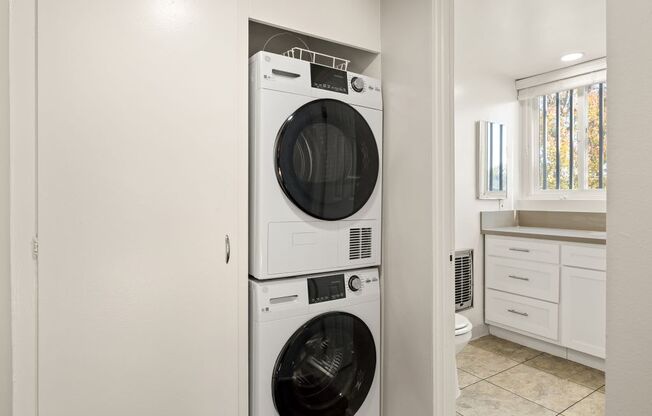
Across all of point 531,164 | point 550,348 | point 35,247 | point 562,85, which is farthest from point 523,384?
point 35,247

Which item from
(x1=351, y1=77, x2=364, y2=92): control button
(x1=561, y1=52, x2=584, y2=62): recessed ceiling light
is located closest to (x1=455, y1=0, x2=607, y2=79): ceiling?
(x1=561, y1=52, x2=584, y2=62): recessed ceiling light

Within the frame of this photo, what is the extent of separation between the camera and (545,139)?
3576 millimetres

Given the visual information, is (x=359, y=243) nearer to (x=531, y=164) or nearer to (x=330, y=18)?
(x=330, y=18)

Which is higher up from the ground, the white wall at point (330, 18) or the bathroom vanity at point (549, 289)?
the white wall at point (330, 18)

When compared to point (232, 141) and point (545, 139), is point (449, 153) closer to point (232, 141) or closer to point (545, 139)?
point (232, 141)

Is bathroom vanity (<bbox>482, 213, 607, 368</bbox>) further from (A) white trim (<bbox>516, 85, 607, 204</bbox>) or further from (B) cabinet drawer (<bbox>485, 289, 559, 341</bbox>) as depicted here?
(A) white trim (<bbox>516, 85, 607, 204</bbox>)

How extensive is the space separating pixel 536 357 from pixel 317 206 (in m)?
2.50

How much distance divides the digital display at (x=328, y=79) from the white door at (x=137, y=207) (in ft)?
1.18

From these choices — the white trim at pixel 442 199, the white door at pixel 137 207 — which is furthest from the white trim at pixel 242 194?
the white trim at pixel 442 199

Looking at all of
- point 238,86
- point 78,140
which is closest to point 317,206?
point 238,86

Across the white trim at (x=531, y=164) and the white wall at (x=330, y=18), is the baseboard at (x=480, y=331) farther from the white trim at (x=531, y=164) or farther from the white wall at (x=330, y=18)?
the white wall at (x=330, y=18)

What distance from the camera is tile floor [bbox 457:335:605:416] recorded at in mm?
2199

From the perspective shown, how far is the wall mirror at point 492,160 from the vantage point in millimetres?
3324

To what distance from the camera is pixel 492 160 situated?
340 centimetres
